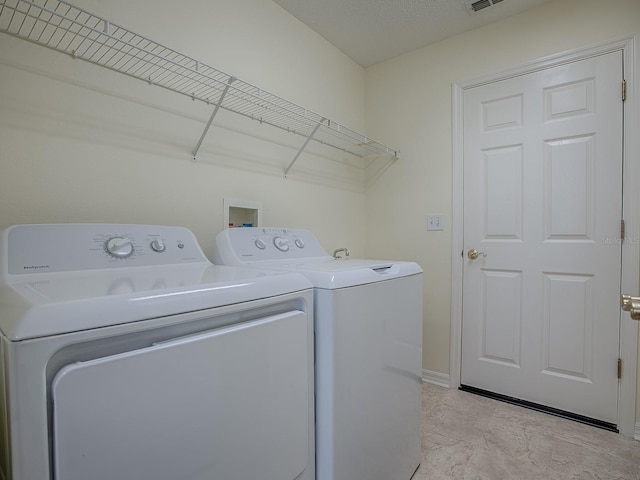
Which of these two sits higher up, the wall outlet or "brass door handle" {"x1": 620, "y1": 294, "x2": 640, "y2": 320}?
the wall outlet

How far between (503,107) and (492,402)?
189cm

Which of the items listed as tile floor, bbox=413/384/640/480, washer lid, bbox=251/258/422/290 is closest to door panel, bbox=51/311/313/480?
washer lid, bbox=251/258/422/290

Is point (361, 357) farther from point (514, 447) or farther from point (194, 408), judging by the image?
point (514, 447)

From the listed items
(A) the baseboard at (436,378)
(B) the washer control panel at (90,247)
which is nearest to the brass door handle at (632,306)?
(B) the washer control panel at (90,247)

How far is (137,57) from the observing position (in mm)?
1125

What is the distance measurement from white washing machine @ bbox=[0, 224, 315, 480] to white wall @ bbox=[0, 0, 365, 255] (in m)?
0.26

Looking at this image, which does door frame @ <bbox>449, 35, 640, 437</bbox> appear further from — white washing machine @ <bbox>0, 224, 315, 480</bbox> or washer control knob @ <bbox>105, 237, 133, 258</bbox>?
washer control knob @ <bbox>105, 237, 133, 258</bbox>

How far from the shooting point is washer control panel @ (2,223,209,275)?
3.05 feet

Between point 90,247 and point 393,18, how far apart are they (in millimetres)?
2100

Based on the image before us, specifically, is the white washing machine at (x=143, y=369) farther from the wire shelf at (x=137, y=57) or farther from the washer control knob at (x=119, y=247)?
the wire shelf at (x=137, y=57)

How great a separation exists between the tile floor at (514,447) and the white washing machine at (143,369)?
3.18 feet

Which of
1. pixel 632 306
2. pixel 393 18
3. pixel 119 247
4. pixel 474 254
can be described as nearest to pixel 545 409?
pixel 474 254

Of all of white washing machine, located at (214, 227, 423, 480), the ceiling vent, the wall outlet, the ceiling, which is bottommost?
white washing machine, located at (214, 227, 423, 480)

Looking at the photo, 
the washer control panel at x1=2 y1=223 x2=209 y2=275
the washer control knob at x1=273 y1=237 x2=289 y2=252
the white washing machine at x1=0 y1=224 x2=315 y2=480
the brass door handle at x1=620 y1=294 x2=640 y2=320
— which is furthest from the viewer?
the washer control knob at x1=273 y1=237 x2=289 y2=252
